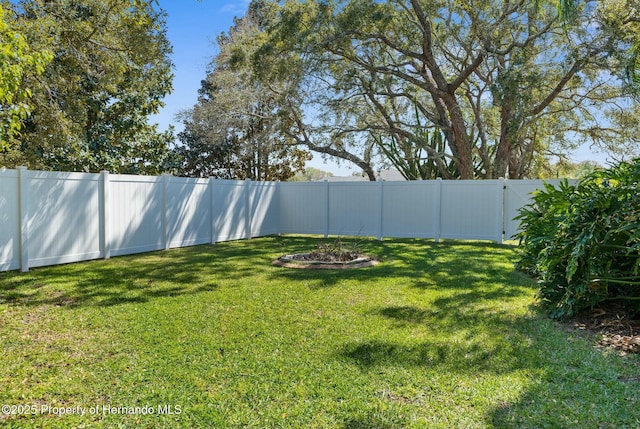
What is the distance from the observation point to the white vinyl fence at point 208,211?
741cm

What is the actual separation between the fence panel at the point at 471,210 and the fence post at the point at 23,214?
30.7ft

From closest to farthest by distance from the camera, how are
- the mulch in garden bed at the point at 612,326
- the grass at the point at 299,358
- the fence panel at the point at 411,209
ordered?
the grass at the point at 299,358, the mulch in garden bed at the point at 612,326, the fence panel at the point at 411,209

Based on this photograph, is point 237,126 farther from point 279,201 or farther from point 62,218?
point 62,218

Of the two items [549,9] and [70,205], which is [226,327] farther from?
[549,9]

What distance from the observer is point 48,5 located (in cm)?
877

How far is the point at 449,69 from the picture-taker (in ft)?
52.9

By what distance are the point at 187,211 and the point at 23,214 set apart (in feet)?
12.7

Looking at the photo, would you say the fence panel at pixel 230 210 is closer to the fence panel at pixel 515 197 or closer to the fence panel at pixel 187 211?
the fence panel at pixel 187 211

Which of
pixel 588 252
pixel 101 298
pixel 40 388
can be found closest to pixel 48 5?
pixel 101 298

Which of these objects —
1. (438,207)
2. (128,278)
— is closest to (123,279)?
(128,278)

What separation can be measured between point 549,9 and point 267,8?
8.60m

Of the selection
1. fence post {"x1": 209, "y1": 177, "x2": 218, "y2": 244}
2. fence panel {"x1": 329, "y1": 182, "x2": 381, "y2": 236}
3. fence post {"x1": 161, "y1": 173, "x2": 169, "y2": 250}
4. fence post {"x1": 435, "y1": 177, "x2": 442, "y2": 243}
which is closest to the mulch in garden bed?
fence post {"x1": 435, "y1": 177, "x2": 442, "y2": 243}

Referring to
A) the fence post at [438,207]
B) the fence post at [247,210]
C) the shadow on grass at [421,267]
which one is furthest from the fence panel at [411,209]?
the fence post at [247,210]

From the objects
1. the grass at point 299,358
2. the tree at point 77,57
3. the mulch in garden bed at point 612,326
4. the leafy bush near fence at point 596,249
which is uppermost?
the tree at point 77,57
